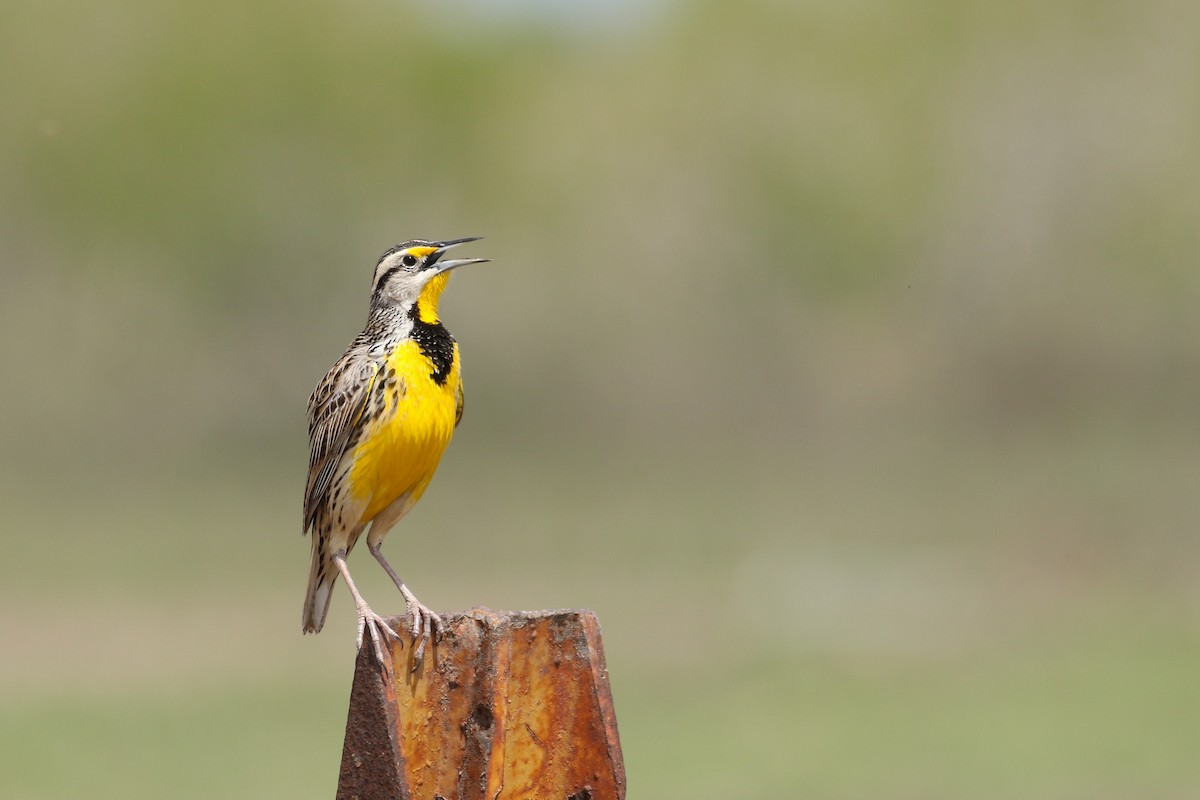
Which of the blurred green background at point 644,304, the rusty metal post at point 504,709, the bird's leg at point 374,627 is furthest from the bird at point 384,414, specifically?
the blurred green background at point 644,304

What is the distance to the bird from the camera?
467cm

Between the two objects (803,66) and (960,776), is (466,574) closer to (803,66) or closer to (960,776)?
(960,776)

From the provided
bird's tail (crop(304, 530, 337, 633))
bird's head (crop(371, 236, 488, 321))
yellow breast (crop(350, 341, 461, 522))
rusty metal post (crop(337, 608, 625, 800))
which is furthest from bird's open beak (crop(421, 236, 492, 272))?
rusty metal post (crop(337, 608, 625, 800))

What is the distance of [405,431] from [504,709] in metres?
1.36

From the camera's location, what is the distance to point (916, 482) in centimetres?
2988

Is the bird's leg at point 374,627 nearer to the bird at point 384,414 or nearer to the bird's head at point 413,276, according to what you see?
the bird at point 384,414

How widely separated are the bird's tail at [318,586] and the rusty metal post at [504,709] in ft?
4.67

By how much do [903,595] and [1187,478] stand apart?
11658mm

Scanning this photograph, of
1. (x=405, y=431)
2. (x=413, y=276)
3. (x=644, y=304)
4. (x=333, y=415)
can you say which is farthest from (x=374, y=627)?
(x=644, y=304)

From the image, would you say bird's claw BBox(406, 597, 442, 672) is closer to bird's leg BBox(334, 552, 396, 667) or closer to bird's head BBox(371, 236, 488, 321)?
bird's leg BBox(334, 552, 396, 667)

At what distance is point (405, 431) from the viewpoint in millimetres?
4652

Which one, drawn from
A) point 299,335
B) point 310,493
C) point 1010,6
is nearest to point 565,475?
point 299,335

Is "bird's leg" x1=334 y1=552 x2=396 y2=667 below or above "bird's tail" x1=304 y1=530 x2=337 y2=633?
below

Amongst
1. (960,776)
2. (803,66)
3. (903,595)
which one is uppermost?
(803,66)
